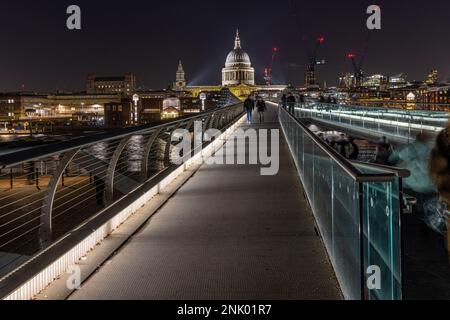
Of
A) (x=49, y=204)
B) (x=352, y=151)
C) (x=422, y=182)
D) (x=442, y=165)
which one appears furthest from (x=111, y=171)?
(x=352, y=151)

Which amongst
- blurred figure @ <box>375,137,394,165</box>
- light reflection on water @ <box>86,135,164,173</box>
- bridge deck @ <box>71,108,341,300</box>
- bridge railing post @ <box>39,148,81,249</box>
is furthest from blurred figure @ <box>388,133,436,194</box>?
bridge railing post @ <box>39,148,81,249</box>

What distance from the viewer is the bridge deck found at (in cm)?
527

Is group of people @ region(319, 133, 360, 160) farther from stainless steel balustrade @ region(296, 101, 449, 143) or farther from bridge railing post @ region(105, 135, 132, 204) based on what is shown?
bridge railing post @ region(105, 135, 132, 204)

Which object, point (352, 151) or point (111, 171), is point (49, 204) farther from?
point (352, 151)

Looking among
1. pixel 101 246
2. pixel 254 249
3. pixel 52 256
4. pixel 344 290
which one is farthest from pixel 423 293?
pixel 52 256

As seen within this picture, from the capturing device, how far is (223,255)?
6.39m

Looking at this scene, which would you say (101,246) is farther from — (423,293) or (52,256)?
(423,293)

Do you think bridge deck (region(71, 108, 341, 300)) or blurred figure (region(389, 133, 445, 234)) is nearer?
bridge deck (region(71, 108, 341, 300))

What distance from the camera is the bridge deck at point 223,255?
527cm

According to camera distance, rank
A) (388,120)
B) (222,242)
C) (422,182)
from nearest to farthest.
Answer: (222,242), (422,182), (388,120)

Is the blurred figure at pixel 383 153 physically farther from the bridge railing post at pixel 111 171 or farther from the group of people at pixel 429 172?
the bridge railing post at pixel 111 171

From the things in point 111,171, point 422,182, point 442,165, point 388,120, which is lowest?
point 422,182

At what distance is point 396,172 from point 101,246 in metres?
3.85

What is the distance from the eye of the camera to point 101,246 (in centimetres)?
673
